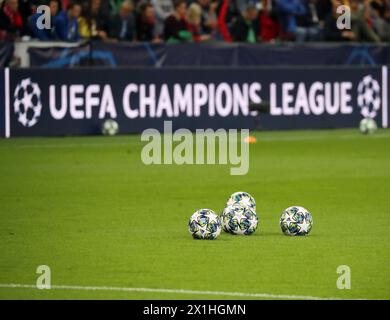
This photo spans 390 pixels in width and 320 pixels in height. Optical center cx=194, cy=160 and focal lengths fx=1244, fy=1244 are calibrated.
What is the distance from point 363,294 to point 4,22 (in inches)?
678

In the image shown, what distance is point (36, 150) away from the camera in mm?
24078

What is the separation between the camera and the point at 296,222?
43.4 ft

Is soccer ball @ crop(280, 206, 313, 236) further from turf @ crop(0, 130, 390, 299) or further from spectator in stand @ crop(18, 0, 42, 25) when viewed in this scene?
spectator in stand @ crop(18, 0, 42, 25)

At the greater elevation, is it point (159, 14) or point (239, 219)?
point (159, 14)

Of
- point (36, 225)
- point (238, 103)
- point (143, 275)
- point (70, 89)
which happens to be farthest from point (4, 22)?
point (143, 275)

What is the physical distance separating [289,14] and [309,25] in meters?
0.93

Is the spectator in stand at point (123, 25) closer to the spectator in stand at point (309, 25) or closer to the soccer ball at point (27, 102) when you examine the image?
the soccer ball at point (27, 102)

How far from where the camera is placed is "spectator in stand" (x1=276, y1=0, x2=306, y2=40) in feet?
100

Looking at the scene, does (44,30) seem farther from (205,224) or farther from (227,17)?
(205,224)

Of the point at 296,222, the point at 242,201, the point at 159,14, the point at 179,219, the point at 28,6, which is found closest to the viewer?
the point at 242,201

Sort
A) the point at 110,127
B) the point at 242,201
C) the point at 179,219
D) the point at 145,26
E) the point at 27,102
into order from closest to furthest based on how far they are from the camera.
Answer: the point at 242,201 → the point at 179,219 → the point at 27,102 → the point at 110,127 → the point at 145,26

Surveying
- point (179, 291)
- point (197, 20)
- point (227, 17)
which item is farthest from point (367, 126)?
point (179, 291)

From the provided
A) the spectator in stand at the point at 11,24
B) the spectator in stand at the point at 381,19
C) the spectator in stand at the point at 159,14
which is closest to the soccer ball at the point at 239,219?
the spectator in stand at the point at 11,24

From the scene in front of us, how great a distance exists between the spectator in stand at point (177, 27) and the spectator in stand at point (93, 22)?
1.76 m
